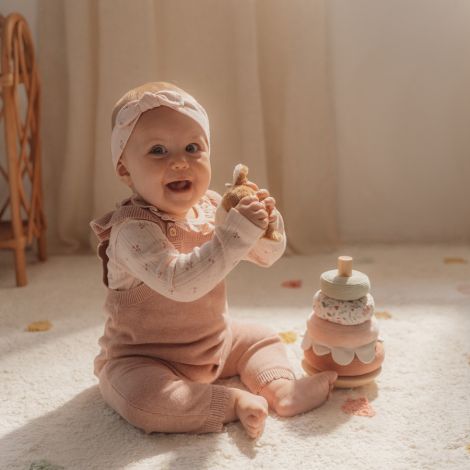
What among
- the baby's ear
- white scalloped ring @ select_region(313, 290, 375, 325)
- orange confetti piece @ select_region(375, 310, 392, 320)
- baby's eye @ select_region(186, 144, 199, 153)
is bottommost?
orange confetti piece @ select_region(375, 310, 392, 320)

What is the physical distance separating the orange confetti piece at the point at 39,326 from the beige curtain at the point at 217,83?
1.88 feet

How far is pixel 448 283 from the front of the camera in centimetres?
166

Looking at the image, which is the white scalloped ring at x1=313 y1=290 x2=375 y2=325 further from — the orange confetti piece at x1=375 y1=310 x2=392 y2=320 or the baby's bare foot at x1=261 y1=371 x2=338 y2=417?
the orange confetti piece at x1=375 y1=310 x2=392 y2=320

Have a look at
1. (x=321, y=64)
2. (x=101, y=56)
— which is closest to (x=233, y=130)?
(x=321, y=64)

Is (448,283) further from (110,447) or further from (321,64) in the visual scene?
(110,447)

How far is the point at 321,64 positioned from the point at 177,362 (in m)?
1.14

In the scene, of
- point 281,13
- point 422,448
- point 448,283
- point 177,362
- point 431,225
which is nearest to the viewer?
point 422,448

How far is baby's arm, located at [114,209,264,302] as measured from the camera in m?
0.93

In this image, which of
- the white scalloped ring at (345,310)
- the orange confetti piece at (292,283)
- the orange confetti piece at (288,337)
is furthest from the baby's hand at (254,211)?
the orange confetti piece at (292,283)

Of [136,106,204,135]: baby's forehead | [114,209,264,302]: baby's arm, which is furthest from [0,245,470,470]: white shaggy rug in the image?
[136,106,204,135]: baby's forehead

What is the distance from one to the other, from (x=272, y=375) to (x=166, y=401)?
21 cm

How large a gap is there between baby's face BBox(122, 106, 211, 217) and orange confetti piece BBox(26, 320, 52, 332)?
0.56 metres

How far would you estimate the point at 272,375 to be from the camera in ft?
3.60

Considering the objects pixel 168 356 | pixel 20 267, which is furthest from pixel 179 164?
pixel 20 267
